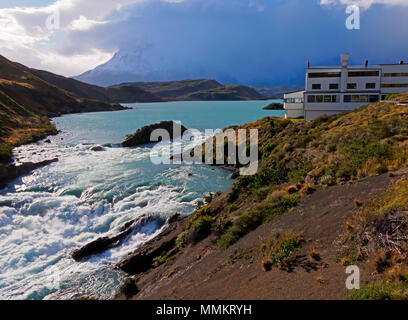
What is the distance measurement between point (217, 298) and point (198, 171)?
2812cm

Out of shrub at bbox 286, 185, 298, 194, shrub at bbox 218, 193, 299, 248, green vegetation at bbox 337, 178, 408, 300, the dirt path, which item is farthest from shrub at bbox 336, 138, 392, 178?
green vegetation at bbox 337, 178, 408, 300

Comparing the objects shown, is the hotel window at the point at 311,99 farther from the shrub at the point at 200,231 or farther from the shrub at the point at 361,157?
the shrub at the point at 200,231

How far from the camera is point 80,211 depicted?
25.1 meters

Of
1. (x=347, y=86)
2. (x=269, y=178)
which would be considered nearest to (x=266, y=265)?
(x=269, y=178)

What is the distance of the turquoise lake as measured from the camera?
1644 centimetres

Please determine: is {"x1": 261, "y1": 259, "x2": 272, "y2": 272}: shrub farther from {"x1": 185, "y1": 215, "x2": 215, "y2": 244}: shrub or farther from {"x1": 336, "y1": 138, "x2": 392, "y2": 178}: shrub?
{"x1": 336, "y1": 138, "x2": 392, "y2": 178}: shrub

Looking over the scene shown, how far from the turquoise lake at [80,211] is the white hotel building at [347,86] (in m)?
26.3

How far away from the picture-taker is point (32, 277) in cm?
1698

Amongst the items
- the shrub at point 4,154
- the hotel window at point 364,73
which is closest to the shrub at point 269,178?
the shrub at point 4,154

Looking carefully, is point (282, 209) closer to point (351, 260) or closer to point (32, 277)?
A: point (351, 260)

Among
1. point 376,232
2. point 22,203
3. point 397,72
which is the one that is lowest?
point 22,203

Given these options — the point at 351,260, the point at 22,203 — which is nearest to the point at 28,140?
the point at 22,203

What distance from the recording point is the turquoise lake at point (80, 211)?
53.9ft

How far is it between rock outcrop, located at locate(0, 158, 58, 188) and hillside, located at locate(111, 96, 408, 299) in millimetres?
25745
